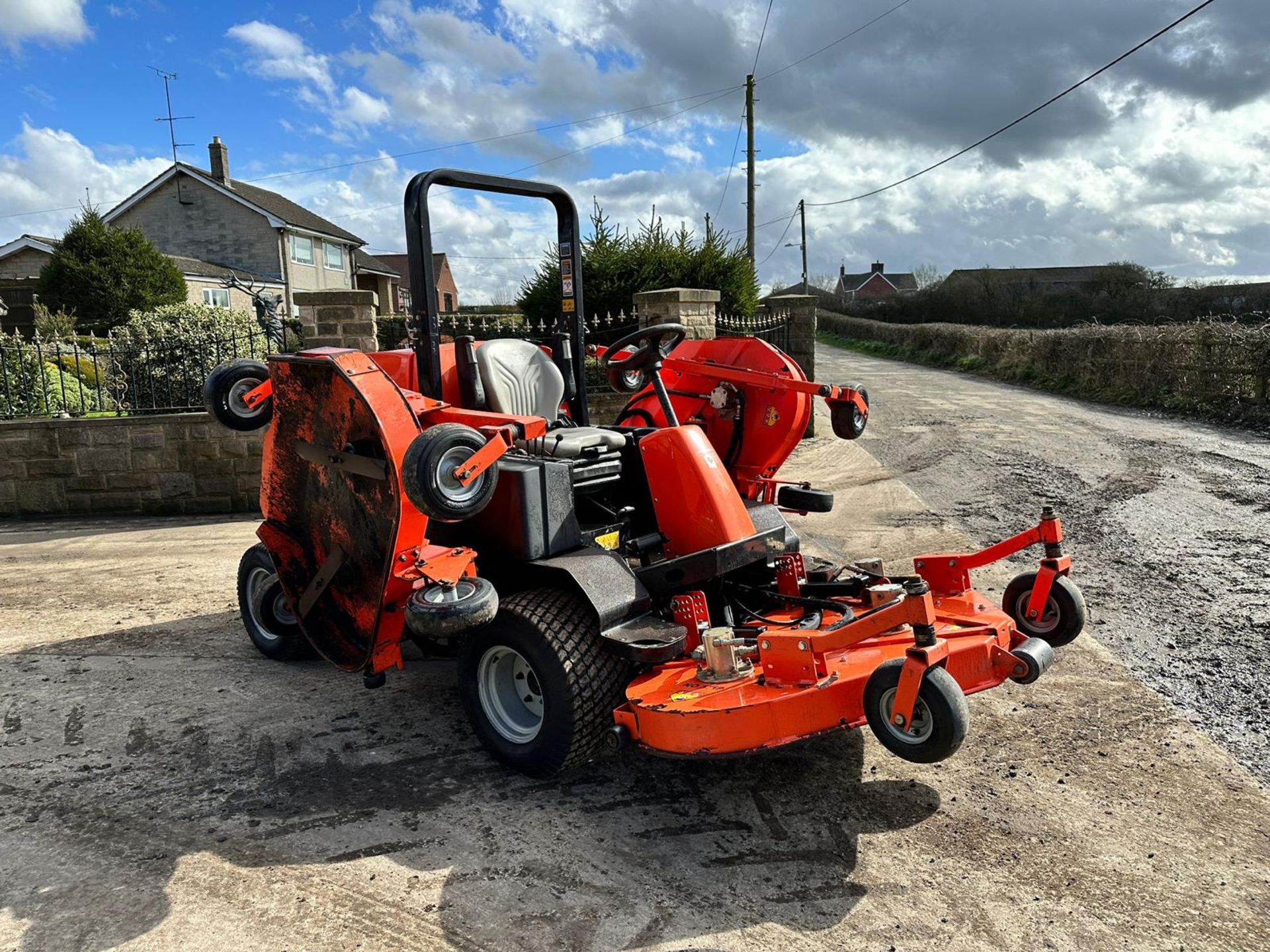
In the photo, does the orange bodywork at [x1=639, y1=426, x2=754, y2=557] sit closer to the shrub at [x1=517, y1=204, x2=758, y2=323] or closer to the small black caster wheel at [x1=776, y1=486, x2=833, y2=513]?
the small black caster wheel at [x1=776, y1=486, x2=833, y2=513]

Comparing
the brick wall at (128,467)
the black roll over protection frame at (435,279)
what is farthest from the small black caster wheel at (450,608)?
the brick wall at (128,467)

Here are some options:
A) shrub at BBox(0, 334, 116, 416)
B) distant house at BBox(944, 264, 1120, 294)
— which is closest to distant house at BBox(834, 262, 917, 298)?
distant house at BBox(944, 264, 1120, 294)

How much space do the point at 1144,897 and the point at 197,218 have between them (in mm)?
36528

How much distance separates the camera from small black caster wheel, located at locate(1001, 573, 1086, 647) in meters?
3.53

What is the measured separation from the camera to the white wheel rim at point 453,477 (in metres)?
2.89

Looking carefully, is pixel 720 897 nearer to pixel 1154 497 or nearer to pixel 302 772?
pixel 302 772

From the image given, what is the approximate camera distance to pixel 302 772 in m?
3.53

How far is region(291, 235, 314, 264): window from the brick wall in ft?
87.6

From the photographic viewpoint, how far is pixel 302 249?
34.2m

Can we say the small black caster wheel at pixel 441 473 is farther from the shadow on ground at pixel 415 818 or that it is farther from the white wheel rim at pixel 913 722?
the white wheel rim at pixel 913 722

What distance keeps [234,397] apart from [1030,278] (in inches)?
1585

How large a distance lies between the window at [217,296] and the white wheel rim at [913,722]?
3070cm

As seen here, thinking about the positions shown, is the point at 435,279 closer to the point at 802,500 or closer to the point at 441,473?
the point at 441,473

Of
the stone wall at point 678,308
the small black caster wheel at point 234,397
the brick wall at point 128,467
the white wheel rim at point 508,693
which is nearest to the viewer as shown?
the white wheel rim at point 508,693
